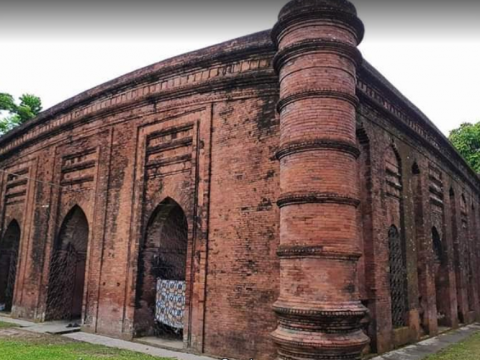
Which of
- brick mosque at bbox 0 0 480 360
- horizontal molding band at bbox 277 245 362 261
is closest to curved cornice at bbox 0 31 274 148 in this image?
brick mosque at bbox 0 0 480 360

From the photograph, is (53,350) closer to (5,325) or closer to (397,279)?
(5,325)

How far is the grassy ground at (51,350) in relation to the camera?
300 inches

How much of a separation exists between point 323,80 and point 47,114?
9.97 meters

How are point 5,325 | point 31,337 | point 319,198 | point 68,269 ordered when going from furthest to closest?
point 68,269 < point 5,325 < point 31,337 < point 319,198

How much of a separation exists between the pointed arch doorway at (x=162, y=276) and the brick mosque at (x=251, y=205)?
0.10 feet

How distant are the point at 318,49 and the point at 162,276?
6073mm

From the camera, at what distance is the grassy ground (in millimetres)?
7632

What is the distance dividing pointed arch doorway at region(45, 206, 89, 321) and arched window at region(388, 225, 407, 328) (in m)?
7.93

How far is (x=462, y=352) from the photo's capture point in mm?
9203

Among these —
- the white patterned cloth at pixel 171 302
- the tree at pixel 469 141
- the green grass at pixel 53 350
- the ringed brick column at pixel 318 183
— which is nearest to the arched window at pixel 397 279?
the ringed brick column at pixel 318 183

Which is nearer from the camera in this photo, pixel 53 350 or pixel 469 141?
pixel 53 350

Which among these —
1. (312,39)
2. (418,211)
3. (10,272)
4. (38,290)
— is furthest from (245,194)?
(10,272)

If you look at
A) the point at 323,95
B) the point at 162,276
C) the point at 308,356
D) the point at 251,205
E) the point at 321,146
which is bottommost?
the point at 308,356

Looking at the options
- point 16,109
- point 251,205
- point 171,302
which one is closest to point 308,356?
point 251,205
